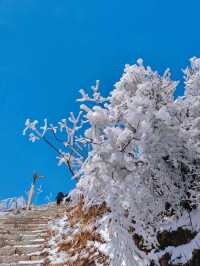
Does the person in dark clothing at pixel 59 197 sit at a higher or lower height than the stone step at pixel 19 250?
higher

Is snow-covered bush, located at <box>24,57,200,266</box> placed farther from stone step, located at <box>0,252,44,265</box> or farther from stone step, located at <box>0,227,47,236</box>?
stone step, located at <box>0,227,47,236</box>

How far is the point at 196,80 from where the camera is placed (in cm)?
644

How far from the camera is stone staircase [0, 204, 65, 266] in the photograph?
340 inches

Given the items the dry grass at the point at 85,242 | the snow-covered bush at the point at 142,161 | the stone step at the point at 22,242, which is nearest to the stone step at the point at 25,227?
the stone step at the point at 22,242

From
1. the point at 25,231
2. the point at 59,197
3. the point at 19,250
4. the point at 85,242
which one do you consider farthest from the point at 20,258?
the point at 59,197

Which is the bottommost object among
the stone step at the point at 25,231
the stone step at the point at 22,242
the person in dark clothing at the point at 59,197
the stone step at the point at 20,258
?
the stone step at the point at 20,258

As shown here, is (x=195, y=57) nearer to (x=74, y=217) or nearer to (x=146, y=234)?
(x=146, y=234)

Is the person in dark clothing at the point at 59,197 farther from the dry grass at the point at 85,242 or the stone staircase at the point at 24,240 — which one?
the dry grass at the point at 85,242

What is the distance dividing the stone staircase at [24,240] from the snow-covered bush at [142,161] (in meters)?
3.57

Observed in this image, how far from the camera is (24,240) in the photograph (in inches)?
395

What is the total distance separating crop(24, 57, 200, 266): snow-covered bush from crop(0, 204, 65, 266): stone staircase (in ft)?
11.7

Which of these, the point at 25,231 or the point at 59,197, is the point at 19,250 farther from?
the point at 59,197

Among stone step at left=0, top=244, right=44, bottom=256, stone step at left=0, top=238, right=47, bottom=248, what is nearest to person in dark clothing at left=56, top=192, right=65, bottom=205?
stone step at left=0, top=238, right=47, bottom=248

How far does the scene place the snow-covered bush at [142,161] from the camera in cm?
520
